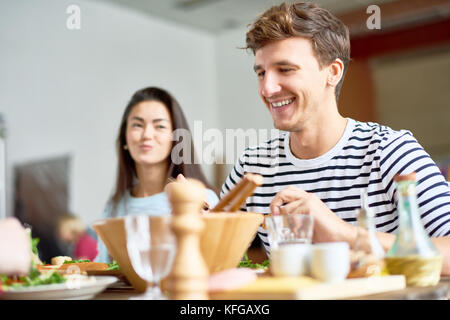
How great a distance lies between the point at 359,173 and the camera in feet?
4.62

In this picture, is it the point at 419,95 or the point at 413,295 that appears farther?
the point at 419,95

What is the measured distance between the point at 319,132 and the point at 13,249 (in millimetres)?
930

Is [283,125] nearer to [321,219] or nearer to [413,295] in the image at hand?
[321,219]

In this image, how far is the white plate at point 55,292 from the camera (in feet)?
2.23

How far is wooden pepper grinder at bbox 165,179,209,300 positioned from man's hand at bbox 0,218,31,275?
28 cm

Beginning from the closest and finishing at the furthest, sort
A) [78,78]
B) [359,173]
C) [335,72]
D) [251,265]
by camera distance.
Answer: [251,265] < [359,173] < [335,72] < [78,78]

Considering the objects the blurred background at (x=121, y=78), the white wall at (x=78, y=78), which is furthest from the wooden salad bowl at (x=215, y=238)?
the white wall at (x=78, y=78)

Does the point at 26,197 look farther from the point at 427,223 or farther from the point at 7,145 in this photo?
the point at 427,223

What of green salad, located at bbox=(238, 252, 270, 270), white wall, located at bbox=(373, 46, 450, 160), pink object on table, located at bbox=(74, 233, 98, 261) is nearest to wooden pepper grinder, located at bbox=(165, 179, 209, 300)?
green salad, located at bbox=(238, 252, 270, 270)

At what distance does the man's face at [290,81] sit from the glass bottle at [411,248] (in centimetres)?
69

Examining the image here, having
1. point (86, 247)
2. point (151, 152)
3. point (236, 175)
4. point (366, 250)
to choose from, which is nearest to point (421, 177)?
point (366, 250)

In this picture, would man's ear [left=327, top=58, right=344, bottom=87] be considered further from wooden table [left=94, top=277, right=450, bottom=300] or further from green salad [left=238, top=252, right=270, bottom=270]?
wooden table [left=94, top=277, right=450, bottom=300]

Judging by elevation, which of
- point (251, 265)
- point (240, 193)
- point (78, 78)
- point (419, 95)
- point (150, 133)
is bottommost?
point (251, 265)
